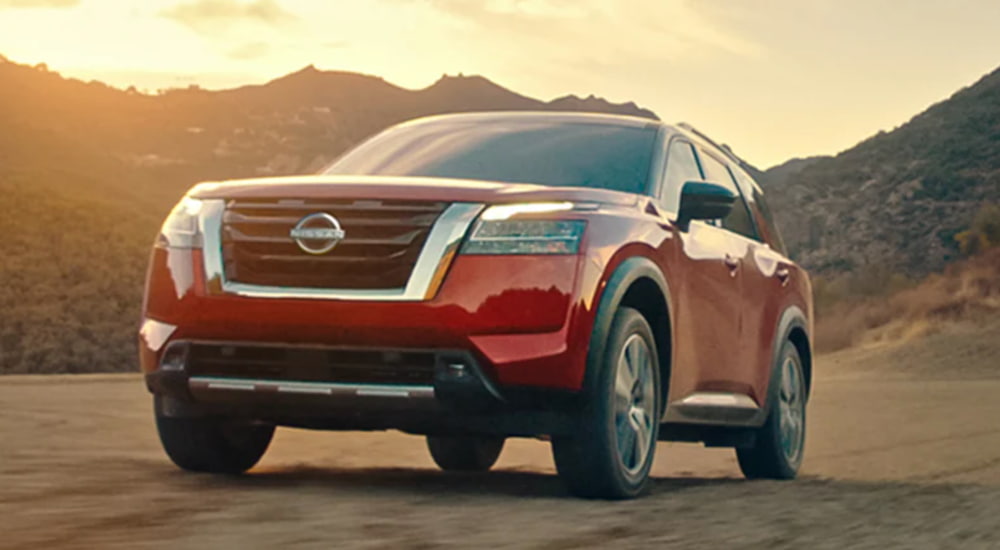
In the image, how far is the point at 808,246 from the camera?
78.6 metres

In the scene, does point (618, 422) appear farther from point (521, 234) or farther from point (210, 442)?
point (210, 442)

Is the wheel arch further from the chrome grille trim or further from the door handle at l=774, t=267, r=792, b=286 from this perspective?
the chrome grille trim

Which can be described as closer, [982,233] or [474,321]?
[474,321]

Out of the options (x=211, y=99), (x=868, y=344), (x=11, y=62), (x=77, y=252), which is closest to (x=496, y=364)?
(x=868, y=344)

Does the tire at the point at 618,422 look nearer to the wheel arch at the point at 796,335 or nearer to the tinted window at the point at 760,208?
the wheel arch at the point at 796,335

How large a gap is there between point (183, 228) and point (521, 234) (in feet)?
4.69

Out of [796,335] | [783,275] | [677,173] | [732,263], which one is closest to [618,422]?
[677,173]

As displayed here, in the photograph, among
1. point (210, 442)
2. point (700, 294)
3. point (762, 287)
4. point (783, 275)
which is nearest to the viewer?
point (210, 442)

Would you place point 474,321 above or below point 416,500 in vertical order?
above

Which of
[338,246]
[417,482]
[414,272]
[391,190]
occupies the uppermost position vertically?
[391,190]

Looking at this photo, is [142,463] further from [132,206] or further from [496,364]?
[132,206]

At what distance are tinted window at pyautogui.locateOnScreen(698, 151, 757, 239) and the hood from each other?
2085 mm

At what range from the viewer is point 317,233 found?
6.38 m

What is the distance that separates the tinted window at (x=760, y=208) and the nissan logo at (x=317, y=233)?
3864 millimetres
